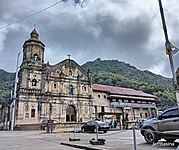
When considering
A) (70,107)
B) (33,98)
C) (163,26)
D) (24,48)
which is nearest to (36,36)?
(24,48)

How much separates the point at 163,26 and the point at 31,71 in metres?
36.6

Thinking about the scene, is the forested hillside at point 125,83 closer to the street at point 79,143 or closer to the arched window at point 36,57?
the arched window at point 36,57

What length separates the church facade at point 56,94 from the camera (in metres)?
37.9

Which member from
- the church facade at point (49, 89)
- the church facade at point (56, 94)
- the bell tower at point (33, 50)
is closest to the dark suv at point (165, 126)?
the church facade at point (56, 94)

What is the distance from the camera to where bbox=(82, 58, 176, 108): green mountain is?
75800 millimetres

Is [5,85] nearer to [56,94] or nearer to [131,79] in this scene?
[56,94]

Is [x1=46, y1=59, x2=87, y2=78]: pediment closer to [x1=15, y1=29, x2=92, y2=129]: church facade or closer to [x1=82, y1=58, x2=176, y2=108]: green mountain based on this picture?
[x1=15, y1=29, x2=92, y2=129]: church facade

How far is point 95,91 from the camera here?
47156mm

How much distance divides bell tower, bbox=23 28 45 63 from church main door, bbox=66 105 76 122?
12.0 meters

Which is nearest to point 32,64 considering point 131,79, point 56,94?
point 56,94

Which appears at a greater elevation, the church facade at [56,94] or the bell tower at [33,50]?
the bell tower at [33,50]

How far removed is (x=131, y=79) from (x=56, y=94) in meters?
67.0

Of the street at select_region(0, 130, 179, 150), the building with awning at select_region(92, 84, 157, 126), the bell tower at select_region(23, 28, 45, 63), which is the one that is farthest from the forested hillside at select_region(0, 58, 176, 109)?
the street at select_region(0, 130, 179, 150)

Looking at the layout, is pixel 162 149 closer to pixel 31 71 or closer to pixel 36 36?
pixel 31 71
